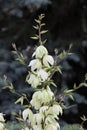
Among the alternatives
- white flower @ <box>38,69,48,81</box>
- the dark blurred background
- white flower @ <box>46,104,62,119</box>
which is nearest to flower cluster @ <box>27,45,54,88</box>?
white flower @ <box>38,69,48,81</box>

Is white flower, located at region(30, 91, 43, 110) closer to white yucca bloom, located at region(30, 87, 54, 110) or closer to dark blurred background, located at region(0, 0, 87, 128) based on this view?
white yucca bloom, located at region(30, 87, 54, 110)

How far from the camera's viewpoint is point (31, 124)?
1941 mm

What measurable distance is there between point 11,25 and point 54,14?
498 mm

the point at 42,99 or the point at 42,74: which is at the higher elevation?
the point at 42,74

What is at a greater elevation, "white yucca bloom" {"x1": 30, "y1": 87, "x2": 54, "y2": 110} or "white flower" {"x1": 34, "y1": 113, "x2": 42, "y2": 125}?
"white yucca bloom" {"x1": 30, "y1": 87, "x2": 54, "y2": 110}

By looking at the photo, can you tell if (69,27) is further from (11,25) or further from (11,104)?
(11,104)

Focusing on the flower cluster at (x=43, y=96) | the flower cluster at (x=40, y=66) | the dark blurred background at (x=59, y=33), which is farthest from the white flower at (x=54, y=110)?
the dark blurred background at (x=59, y=33)

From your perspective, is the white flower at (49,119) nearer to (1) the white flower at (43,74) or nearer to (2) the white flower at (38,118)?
(2) the white flower at (38,118)

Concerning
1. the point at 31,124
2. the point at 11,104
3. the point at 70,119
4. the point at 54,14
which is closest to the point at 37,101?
the point at 31,124

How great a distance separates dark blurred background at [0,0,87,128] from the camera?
4.70 m

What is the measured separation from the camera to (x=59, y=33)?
526cm

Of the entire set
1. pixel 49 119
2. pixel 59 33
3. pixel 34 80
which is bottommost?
pixel 59 33

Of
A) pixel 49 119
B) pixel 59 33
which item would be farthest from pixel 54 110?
pixel 59 33

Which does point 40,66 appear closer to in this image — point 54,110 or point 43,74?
point 43,74
